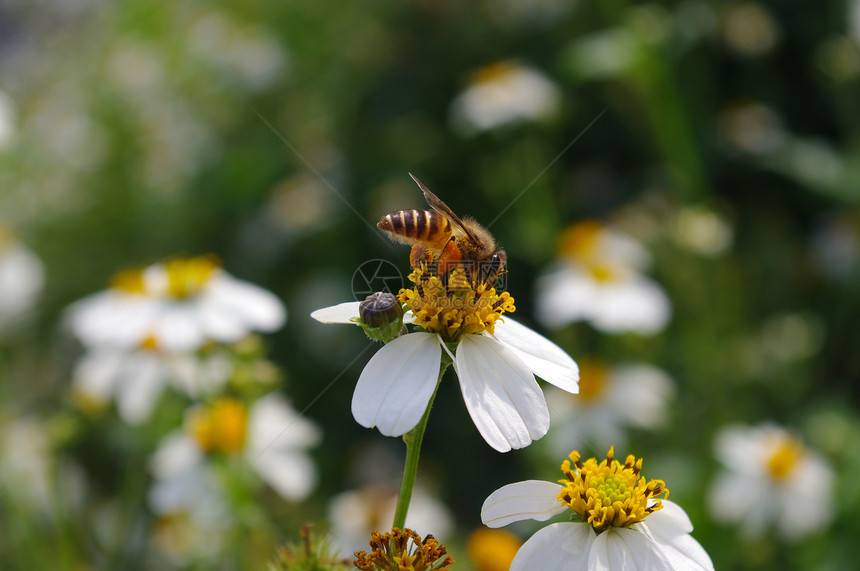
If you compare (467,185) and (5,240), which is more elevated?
(467,185)

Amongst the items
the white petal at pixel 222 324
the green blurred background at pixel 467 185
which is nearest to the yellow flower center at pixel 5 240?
the green blurred background at pixel 467 185

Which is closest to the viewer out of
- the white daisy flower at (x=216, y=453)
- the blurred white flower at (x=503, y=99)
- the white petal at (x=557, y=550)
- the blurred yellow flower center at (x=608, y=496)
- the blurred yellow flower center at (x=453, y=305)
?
the white petal at (x=557, y=550)

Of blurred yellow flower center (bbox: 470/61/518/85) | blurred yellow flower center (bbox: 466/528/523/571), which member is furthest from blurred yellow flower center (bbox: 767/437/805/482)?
blurred yellow flower center (bbox: 470/61/518/85)

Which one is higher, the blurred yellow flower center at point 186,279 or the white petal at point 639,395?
the white petal at point 639,395

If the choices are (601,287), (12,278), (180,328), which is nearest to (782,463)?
(601,287)

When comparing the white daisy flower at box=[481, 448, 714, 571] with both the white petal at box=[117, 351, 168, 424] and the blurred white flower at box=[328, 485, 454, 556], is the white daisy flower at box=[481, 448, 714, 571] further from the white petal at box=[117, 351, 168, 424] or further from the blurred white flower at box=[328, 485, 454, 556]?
the white petal at box=[117, 351, 168, 424]

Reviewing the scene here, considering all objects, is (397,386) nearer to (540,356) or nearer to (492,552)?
(540,356)

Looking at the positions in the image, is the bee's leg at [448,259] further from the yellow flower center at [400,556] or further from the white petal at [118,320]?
the white petal at [118,320]
